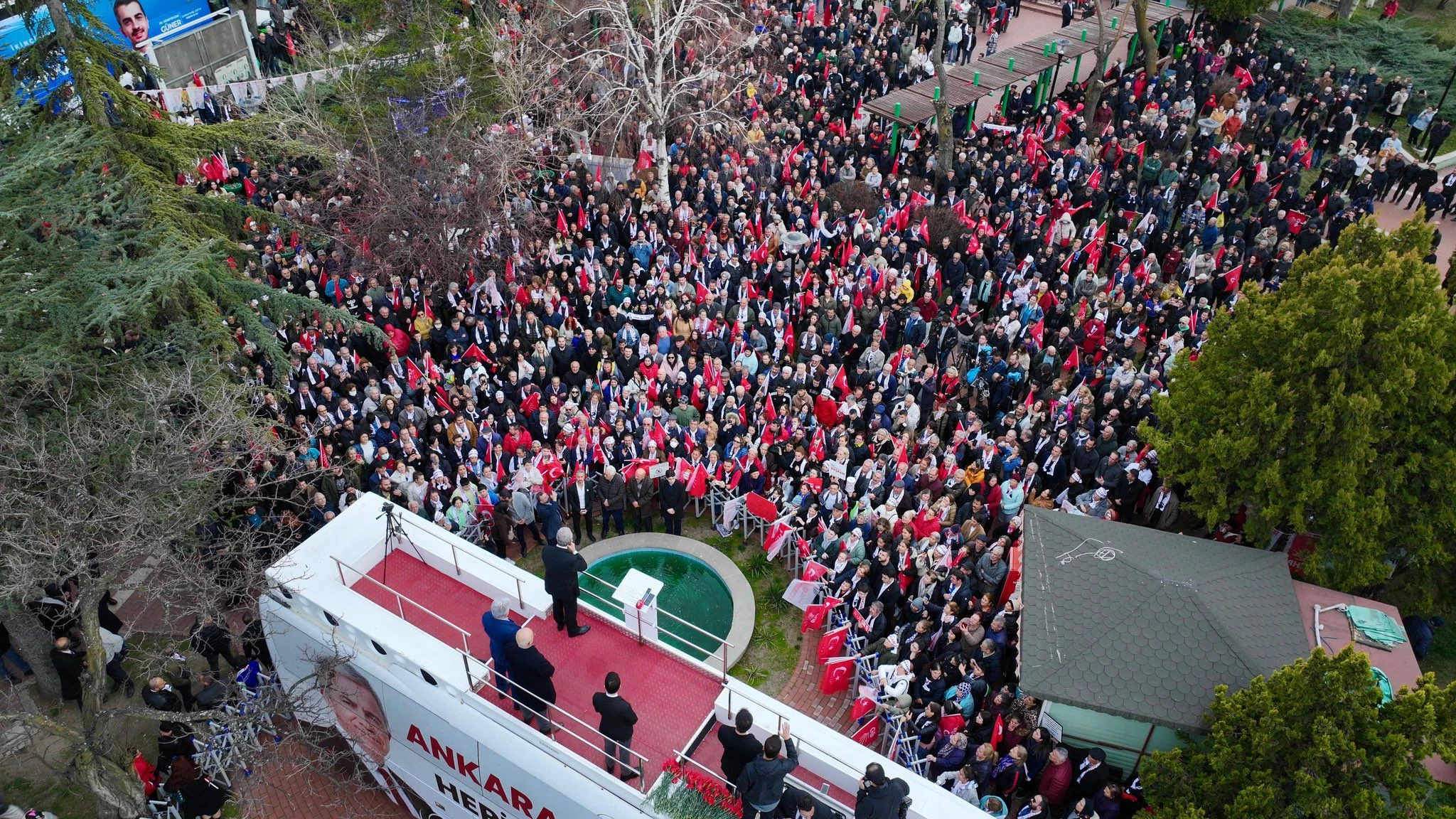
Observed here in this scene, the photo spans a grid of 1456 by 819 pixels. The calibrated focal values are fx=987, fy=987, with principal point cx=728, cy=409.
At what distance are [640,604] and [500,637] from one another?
162 cm

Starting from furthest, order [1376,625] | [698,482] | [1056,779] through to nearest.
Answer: [698,482]
[1376,625]
[1056,779]

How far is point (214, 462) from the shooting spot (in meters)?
12.7

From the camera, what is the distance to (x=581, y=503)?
1603cm

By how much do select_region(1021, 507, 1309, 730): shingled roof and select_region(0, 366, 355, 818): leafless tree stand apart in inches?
371

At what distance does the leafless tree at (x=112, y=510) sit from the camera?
1059 cm

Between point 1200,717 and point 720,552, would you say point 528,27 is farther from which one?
point 1200,717

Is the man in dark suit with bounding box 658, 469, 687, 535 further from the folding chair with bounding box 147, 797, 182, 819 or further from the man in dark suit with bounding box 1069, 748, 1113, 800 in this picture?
the folding chair with bounding box 147, 797, 182, 819

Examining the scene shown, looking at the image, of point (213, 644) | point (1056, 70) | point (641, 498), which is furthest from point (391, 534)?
point (1056, 70)

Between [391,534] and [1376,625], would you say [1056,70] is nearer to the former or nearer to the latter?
[1376,625]

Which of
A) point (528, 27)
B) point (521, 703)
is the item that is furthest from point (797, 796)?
point (528, 27)

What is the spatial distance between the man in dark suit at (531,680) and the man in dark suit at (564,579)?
873mm

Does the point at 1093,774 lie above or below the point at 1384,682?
below

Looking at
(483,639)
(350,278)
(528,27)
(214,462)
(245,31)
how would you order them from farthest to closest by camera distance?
(245,31) < (528,27) < (350,278) < (214,462) < (483,639)

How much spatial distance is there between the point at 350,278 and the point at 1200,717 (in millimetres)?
17605
